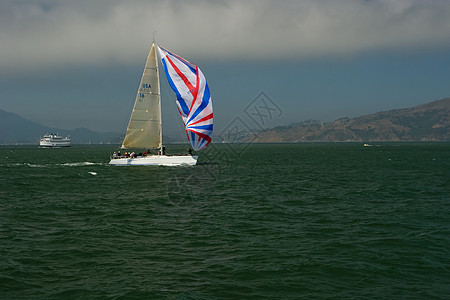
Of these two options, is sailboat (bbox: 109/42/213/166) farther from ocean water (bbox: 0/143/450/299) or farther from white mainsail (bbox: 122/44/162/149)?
ocean water (bbox: 0/143/450/299)

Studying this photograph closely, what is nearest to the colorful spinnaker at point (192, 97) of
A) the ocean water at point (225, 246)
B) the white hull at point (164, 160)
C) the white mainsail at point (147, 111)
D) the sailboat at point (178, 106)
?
the sailboat at point (178, 106)

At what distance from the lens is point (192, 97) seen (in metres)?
44.1

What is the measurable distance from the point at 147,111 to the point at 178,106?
570 cm

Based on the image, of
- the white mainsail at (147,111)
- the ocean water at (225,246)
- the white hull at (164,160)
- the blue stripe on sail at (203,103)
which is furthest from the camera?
the white mainsail at (147,111)

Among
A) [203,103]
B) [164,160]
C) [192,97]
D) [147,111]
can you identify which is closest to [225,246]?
[203,103]

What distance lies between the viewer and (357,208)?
68.8 ft

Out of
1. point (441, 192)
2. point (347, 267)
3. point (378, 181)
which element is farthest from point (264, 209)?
point (378, 181)

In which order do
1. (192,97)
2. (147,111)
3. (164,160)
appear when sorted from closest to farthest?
(192,97), (164,160), (147,111)

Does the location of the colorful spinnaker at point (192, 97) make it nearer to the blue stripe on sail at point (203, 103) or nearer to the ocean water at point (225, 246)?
the blue stripe on sail at point (203, 103)

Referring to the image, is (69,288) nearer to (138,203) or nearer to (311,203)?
(138,203)

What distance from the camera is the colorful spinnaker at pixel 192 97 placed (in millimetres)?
44031

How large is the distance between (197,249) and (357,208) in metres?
11.3

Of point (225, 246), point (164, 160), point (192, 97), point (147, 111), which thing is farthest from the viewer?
point (147, 111)

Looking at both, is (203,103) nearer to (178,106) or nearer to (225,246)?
(178,106)
